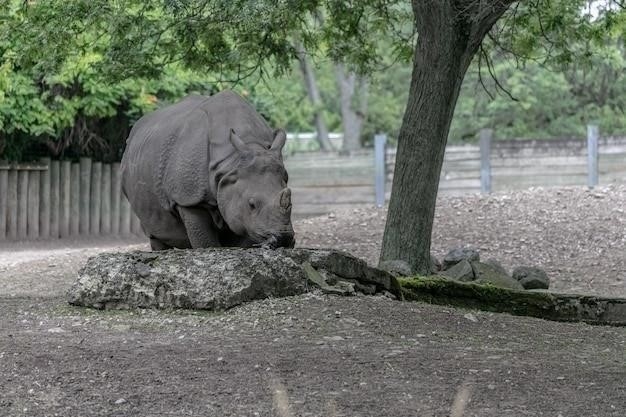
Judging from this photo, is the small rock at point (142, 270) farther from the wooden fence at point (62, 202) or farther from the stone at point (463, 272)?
the wooden fence at point (62, 202)

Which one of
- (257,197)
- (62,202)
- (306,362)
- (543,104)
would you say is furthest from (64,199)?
(543,104)

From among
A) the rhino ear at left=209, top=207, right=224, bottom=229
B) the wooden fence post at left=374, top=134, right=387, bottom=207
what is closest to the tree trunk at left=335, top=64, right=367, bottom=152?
the wooden fence post at left=374, top=134, right=387, bottom=207

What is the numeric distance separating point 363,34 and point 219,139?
659cm

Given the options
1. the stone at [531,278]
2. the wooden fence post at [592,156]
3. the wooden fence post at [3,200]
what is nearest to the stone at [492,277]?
the stone at [531,278]

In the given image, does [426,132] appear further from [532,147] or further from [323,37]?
[532,147]

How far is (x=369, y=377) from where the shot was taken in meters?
6.47

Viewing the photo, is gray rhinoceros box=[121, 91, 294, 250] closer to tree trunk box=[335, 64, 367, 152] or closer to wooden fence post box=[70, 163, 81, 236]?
wooden fence post box=[70, 163, 81, 236]

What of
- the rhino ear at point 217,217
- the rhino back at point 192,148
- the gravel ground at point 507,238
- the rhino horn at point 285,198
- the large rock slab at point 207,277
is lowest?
the gravel ground at point 507,238

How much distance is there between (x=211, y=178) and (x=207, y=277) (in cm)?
158

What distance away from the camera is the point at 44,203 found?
21.7 meters

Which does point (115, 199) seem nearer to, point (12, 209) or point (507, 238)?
point (12, 209)

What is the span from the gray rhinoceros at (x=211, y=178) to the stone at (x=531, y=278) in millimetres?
3431

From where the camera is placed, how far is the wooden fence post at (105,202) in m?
22.8

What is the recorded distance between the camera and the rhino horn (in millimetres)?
8633
